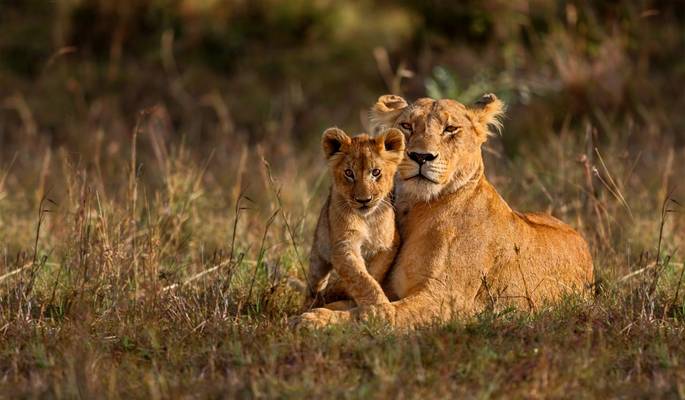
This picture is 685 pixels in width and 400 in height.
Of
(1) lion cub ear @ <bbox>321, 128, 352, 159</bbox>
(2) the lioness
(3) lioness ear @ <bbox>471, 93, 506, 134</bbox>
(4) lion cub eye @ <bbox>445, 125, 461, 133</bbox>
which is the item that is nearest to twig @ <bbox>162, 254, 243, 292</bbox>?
(1) lion cub ear @ <bbox>321, 128, 352, 159</bbox>

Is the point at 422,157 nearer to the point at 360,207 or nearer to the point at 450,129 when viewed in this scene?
the point at 450,129

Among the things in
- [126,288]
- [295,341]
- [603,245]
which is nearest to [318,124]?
[603,245]

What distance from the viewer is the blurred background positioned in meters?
11.0

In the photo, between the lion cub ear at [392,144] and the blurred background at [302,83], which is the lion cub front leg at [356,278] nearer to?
the lion cub ear at [392,144]

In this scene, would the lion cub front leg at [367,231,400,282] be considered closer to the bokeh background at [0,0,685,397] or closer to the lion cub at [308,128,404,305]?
the lion cub at [308,128,404,305]

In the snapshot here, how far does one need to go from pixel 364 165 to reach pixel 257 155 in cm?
607

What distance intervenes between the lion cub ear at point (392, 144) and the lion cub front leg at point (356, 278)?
1.57 ft

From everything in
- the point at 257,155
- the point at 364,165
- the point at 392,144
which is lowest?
the point at 364,165

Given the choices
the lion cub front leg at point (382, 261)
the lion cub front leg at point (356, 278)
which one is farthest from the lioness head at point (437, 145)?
the lion cub front leg at point (356, 278)

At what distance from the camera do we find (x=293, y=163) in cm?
1157

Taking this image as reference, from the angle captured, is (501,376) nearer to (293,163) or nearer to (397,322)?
(397,322)

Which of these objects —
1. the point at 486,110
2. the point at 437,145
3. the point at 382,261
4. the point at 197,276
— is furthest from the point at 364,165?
the point at 197,276

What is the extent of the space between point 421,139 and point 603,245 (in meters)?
2.10

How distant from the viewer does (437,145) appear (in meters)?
6.64
